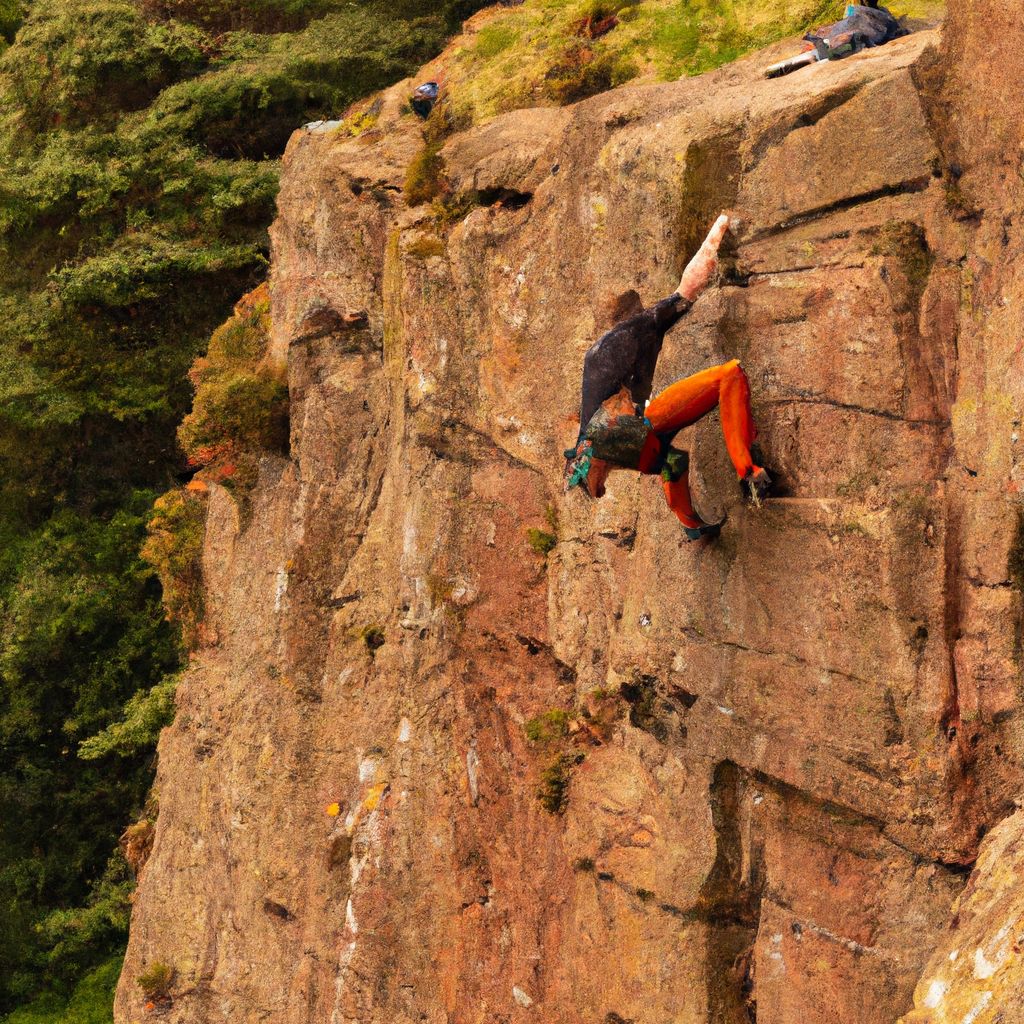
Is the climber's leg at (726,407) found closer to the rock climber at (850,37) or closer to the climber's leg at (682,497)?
the climber's leg at (682,497)

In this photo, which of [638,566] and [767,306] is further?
[638,566]

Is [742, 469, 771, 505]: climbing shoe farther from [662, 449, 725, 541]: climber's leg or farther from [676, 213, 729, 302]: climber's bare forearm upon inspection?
[676, 213, 729, 302]: climber's bare forearm

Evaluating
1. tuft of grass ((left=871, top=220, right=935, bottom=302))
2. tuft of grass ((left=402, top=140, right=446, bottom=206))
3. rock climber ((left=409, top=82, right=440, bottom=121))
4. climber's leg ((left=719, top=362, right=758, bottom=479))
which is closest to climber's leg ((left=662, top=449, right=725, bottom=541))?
climber's leg ((left=719, top=362, right=758, bottom=479))

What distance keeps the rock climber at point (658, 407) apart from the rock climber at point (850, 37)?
1.78 meters

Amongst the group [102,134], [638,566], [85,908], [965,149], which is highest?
[102,134]

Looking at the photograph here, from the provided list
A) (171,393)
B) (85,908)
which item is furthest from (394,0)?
(85,908)

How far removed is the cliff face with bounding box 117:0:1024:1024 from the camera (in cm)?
668

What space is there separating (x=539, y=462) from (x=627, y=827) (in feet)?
11.0

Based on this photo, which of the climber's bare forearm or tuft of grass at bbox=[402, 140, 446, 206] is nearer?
the climber's bare forearm

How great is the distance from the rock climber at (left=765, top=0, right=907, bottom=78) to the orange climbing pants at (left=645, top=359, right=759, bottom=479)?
2.82m

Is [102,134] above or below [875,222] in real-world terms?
above

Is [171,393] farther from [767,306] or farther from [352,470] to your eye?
[767,306]

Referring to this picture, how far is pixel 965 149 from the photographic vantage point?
671 cm

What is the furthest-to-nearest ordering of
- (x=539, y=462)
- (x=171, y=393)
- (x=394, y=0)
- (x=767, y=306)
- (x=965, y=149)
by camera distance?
(x=171, y=393) → (x=394, y=0) → (x=539, y=462) → (x=767, y=306) → (x=965, y=149)
